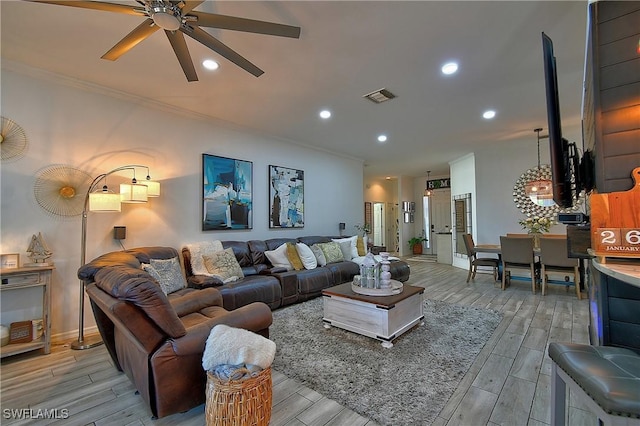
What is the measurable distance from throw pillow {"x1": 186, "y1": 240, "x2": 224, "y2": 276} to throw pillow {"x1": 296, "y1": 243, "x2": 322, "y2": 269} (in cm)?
128

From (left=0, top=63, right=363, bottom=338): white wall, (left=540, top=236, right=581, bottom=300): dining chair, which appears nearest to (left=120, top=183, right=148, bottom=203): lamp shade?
(left=0, top=63, right=363, bottom=338): white wall

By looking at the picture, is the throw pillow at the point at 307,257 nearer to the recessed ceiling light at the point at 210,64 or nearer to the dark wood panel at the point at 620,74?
the recessed ceiling light at the point at 210,64

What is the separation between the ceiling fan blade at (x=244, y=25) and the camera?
5.74 ft

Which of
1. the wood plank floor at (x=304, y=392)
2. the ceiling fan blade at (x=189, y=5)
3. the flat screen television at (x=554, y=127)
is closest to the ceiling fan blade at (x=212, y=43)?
the ceiling fan blade at (x=189, y=5)

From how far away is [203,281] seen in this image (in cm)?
345

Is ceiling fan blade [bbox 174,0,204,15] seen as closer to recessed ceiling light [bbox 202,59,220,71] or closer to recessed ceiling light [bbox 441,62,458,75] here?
recessed ceiling light [bbox 202,59,220,71]

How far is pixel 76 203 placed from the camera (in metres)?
3.21

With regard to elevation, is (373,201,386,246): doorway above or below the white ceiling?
below

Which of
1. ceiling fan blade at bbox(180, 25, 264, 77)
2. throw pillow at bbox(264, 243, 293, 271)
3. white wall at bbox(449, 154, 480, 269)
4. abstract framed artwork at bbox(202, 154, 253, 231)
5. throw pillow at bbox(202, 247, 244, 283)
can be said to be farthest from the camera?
white wall at bbox(449, 154, 480, 269)

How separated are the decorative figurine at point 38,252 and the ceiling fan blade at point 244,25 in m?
2.82

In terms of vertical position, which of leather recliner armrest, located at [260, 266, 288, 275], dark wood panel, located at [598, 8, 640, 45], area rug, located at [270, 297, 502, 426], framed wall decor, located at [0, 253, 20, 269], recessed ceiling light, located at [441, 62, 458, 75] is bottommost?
area rug, located at [270, 297, 502, 426]

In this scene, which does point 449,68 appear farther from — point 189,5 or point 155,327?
point 155,327

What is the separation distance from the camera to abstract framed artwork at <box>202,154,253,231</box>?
4316 mm
